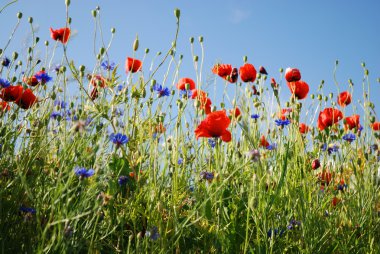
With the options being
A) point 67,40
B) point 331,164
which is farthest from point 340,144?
point 67,40

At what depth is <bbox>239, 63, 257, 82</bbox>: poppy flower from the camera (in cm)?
262

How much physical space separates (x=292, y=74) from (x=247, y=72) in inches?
9.9

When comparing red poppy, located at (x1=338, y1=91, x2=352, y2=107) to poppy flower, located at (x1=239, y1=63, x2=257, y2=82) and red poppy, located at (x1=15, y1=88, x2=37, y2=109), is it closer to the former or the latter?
poppy flower, located at (x1=239, y1=63, x2=257, y2=82)

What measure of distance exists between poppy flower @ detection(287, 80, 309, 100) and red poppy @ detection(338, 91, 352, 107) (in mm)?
512

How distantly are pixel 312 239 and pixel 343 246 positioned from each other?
16 cm

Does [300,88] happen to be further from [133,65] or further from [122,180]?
[122,180]

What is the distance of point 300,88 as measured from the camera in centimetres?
264

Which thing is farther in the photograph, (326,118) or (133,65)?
(326,118)

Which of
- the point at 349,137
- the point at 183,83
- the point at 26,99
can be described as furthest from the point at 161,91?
the point at 349,137

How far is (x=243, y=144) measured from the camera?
2650 mm

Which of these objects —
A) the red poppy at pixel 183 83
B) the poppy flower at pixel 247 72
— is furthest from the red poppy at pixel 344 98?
the red poppy at pixel 183 83

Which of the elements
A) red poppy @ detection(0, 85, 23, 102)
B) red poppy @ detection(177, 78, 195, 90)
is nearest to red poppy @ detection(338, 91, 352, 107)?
red poppy @ detection(177, 78, 195, 90)

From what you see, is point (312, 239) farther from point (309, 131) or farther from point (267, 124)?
point (309, 131)

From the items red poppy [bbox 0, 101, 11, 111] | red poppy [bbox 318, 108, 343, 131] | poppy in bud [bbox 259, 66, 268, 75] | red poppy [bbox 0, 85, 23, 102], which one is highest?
poppy in bud [bbox 259, 66, 268, 75]
